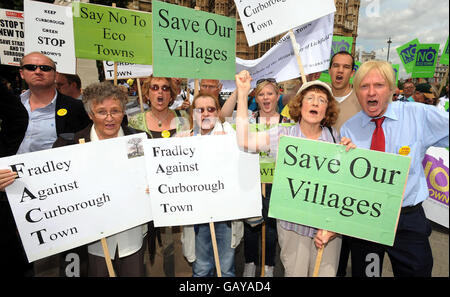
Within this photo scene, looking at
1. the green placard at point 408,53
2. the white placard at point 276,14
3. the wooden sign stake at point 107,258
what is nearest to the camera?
the wooden sign stake at point 107,258

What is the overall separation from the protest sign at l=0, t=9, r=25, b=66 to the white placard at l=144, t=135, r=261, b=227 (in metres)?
3.23

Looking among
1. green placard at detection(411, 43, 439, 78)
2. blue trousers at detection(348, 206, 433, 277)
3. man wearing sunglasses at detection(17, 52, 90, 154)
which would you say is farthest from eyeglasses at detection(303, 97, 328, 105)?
green placard at detection(411, 43, 439, 78)

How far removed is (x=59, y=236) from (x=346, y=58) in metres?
3.25

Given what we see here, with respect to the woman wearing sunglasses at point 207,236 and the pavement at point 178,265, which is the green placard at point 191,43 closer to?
the woman wearing sunglasses at point 207,236

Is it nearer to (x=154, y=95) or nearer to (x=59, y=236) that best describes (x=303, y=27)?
(x=154, y=95)

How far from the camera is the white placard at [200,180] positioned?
6.61 feet

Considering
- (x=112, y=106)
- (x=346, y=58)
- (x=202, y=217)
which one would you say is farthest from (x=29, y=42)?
(x=346, y=58)

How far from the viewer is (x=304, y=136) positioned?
2.03m

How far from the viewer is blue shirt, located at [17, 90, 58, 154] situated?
251cm

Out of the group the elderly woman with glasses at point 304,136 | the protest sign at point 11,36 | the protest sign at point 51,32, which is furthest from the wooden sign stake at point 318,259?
the protest sign at point 11,36

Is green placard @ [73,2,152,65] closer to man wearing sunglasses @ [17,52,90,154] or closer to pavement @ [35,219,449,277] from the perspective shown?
man wearing sunglasses @ [17,52,90,154]

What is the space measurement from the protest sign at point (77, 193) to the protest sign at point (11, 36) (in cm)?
292

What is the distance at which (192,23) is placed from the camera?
2.39 metres

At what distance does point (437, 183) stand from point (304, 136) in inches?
130
